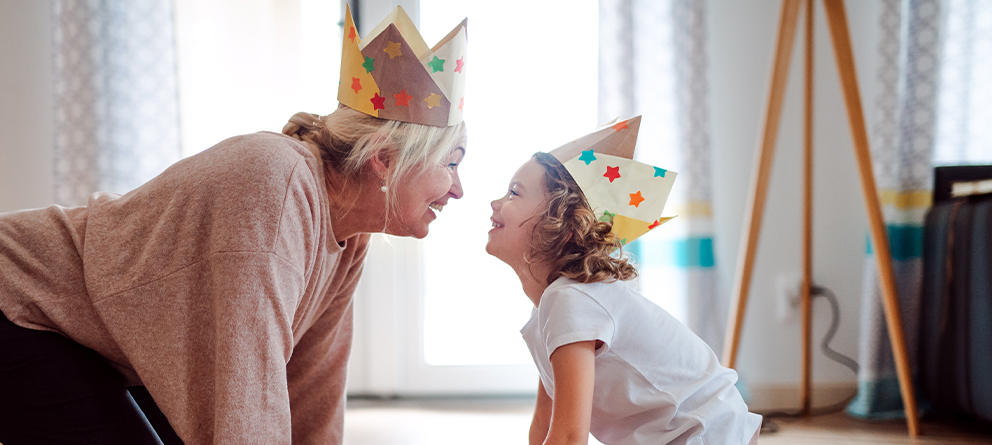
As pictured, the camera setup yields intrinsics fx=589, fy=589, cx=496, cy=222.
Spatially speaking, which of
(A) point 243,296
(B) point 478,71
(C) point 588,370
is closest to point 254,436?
(A) point 243,296

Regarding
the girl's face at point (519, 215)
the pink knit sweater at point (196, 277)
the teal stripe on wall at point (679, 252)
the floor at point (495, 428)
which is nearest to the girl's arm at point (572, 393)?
the girl's face at point (519, 215)

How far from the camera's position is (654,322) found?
929 millimetres

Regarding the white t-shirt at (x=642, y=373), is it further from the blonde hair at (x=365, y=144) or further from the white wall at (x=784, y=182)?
the white wall at (x=784, y=182)

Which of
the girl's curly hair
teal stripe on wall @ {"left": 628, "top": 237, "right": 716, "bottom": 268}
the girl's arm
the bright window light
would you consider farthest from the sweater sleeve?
teal stripe on wall @ {"left": 628, "top": 237, "right": 716, "bottom": 268}

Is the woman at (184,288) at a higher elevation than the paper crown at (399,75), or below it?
below

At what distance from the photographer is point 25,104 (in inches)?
80.2

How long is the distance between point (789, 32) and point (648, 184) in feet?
3.32

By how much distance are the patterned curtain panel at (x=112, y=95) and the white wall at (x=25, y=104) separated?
18cm

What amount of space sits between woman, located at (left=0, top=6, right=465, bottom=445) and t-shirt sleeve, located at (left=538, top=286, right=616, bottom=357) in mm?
376

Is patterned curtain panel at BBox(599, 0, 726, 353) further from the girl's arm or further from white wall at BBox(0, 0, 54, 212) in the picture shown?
white wall at BBox(0, 0, 54, 212)

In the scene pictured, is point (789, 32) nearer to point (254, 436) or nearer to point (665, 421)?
point (665, 421)

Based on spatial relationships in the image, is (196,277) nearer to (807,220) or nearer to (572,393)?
(572,393)

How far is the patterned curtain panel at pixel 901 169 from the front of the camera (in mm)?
→ 1867

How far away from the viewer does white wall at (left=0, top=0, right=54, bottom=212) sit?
6.63 ft
